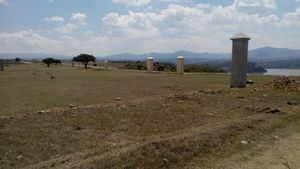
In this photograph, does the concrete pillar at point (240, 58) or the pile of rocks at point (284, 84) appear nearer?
the pile of rocks at point (284, 84)

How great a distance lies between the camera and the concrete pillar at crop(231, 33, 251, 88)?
14672 millimetres

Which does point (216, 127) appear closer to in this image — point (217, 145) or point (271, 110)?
point (217, 145)

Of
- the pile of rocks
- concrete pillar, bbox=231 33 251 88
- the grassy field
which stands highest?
concrete pillar, bbox=231 33 251 88

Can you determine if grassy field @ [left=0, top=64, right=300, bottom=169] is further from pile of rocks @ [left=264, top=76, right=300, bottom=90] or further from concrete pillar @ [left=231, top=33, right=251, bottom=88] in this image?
concrete pillar @ [left=231, top=33, right=251, bottom=88]

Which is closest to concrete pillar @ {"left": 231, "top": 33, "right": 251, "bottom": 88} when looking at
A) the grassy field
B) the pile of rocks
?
the pile of rocks

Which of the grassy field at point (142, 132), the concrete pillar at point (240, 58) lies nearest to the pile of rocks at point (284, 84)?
the concrete pillar at point (240, 58)

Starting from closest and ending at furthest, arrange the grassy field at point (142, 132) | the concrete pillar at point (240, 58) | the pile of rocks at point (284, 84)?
1. the grassy field at point (142, 132)
2. the pile of rocks at point (284, 84)
3. the concrete pillar at point (240, 58)

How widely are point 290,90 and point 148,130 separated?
8.51 meters

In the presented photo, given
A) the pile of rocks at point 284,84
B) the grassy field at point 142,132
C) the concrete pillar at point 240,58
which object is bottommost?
the grassy field at point 142,132

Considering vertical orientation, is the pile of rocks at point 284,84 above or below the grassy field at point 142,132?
above

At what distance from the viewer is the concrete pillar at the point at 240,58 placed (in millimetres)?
14672

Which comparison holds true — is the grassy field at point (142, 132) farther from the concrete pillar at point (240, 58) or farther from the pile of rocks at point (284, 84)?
the concrete pillar at point (240, 58)

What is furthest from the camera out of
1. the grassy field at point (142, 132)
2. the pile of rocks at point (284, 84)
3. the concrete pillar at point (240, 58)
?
the concrete pillar at point (240, 58)

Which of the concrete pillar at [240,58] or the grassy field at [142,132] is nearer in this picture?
the grassy field at [142,132]
